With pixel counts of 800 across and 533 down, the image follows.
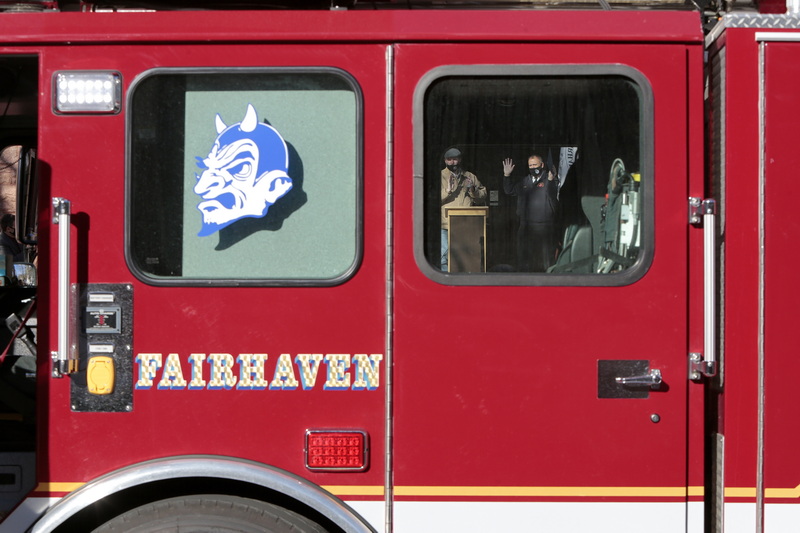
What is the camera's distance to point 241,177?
308 cm

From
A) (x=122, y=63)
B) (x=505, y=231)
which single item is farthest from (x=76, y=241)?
(x=505, y=231)

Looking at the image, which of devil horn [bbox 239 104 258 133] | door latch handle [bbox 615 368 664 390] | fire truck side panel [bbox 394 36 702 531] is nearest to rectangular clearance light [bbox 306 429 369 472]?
fire truck side panel [bbox 394 36 702 531]

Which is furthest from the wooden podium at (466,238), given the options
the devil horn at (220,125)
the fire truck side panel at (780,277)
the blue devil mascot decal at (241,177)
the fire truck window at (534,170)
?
the fire truck side panel at (780,277)

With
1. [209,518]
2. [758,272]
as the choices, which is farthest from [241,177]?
[758,272]

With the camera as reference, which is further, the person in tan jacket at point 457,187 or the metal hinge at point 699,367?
the person in tan jacket at point 457,187

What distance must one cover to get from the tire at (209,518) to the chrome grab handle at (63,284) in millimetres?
618

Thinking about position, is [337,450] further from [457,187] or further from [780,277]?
[780,277]

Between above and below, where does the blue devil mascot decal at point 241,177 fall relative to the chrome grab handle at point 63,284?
above

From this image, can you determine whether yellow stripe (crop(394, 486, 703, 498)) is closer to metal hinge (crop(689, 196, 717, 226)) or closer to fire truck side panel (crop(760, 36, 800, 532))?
fire truck side panel (crop(760, 36, 800, 532))

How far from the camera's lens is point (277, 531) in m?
3.03

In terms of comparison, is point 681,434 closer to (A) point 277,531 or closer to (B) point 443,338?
(B) point 443,338

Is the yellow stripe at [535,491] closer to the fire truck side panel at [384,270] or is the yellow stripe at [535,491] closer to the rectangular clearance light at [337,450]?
the fire truck side panel at [384,270]

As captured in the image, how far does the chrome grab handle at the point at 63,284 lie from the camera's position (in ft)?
9.68

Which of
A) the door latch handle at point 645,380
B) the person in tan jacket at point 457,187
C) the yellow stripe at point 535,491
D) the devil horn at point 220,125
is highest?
the devil horn at point 220,125
